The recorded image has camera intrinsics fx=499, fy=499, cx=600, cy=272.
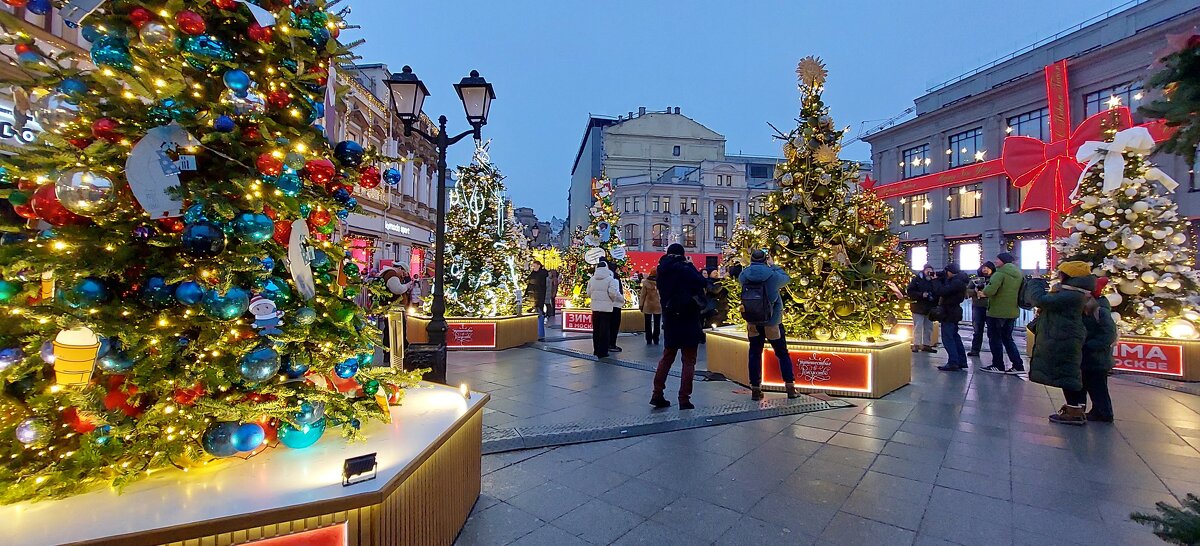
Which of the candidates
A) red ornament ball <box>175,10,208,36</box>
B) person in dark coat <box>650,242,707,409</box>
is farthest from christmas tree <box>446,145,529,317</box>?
red ornament ball <box>175,10,208,36</box>

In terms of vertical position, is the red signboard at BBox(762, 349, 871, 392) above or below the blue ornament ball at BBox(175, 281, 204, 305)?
below

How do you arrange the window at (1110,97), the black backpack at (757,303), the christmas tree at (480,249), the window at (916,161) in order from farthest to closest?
the window at (916,161), the window at (1110,97), the christmas tree at (480,249), the black backpack at (757,303)

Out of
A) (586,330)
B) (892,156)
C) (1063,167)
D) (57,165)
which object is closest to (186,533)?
(57,165)

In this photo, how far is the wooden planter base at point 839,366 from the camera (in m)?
6.49

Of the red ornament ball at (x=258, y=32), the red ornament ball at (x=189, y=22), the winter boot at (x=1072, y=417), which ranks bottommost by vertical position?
the winter boot at (x=1072, y=417)

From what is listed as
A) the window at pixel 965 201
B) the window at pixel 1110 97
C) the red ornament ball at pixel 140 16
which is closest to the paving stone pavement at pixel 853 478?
the red ornament ball at pixel 140 16

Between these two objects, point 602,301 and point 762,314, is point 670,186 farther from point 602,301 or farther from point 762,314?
point 762,314

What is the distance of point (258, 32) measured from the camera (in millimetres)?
2461

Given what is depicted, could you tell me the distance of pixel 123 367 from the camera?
6.74 ft

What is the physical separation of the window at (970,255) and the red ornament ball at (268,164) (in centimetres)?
3299

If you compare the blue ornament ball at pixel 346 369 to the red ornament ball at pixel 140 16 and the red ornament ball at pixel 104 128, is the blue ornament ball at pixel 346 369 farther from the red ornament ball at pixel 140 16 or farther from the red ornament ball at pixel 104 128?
the red ornament ball at pixel 140 16

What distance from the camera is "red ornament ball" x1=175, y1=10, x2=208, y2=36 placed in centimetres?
223

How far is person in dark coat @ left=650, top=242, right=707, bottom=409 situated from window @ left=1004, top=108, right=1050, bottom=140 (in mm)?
27352

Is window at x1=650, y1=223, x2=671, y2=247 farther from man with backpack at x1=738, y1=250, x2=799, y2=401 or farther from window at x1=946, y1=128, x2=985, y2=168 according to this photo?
man with backpack at x1=738, y1=250, x2=799, y2=401
